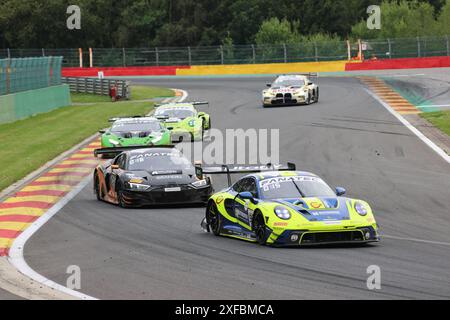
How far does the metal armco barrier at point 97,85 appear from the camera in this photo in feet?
187

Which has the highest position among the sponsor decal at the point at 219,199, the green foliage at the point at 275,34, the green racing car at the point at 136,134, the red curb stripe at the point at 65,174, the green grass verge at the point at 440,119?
the green foliage at the point at 275,34

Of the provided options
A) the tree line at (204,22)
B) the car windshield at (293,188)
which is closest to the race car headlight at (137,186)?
the car windshield at (293,188)

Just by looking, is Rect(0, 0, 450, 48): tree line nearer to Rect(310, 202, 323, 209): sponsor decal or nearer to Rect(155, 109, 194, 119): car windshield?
Rect(155, 109, 194, 119): car windshield

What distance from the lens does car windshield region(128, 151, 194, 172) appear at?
71.9ft

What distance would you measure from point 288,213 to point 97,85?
46.7 m

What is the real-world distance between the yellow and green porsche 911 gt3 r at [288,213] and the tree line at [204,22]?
2784 inches

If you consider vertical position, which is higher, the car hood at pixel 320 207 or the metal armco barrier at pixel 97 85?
the car hood at pixel 320 207

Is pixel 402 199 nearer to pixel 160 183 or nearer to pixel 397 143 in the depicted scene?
pixel 160 183

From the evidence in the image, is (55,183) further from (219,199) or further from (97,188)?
(219,199)

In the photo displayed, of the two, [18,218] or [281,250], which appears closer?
[281,250]

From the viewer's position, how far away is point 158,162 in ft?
72.8

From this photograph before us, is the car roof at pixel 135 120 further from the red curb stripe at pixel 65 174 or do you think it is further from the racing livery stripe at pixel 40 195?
the red curb stripe at pixel 65 174

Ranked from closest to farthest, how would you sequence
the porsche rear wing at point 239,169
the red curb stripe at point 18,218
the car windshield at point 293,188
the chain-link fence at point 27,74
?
the car windshield at point 293,188 < the porsche rear wing at point 239,169 < the red curb stripe at point 18,218 < the chain-link fence at point 27,74

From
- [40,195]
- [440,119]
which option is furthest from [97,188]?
[440,119]
